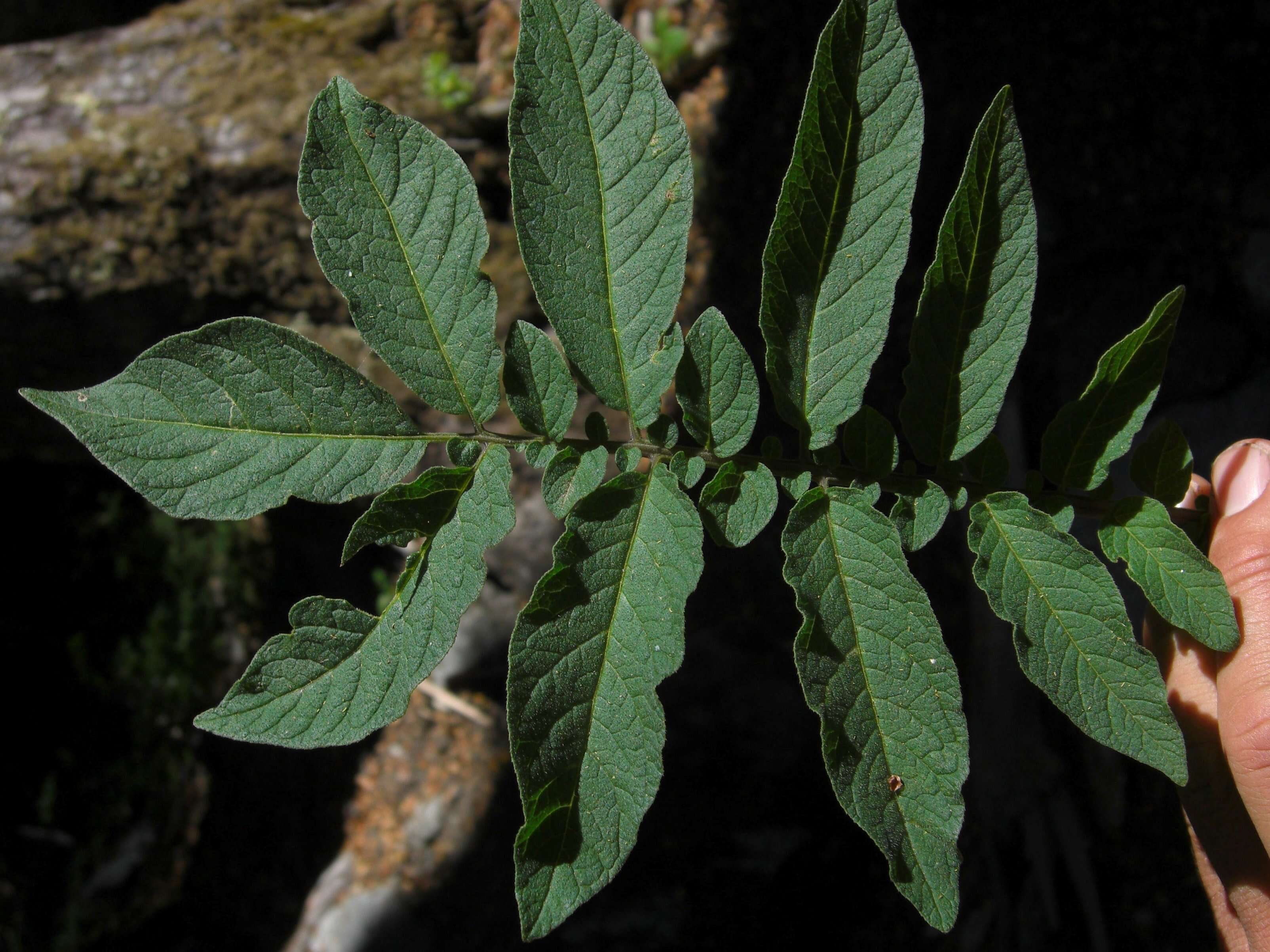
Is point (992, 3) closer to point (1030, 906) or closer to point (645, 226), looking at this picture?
point (645, 226)

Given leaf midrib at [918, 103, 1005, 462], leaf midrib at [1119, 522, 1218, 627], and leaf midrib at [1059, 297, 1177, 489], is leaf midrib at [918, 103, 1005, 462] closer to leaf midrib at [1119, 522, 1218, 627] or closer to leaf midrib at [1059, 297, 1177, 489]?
leaf midrib at [1059, 297, 1177, 489]

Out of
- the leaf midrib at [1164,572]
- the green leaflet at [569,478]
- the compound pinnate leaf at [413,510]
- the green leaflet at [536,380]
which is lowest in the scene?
the leaf midrib at [1164,572]

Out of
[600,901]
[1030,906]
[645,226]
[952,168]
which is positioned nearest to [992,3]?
[952,168]

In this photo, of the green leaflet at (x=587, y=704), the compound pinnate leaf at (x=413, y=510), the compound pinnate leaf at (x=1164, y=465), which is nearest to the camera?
the green leaflet at (x=587, y=704)

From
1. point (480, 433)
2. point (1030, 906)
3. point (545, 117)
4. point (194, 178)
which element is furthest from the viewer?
point (1030, 906)

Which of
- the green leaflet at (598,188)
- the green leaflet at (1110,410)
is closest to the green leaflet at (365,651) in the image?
the green leaflet at (598,188)

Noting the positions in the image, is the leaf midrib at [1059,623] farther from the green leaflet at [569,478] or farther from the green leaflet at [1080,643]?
the green leaflet at [569,478]

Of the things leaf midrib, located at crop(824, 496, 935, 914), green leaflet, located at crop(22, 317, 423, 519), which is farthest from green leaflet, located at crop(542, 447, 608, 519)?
leaf midrib, located at crop(824, 496, 935, 914)
